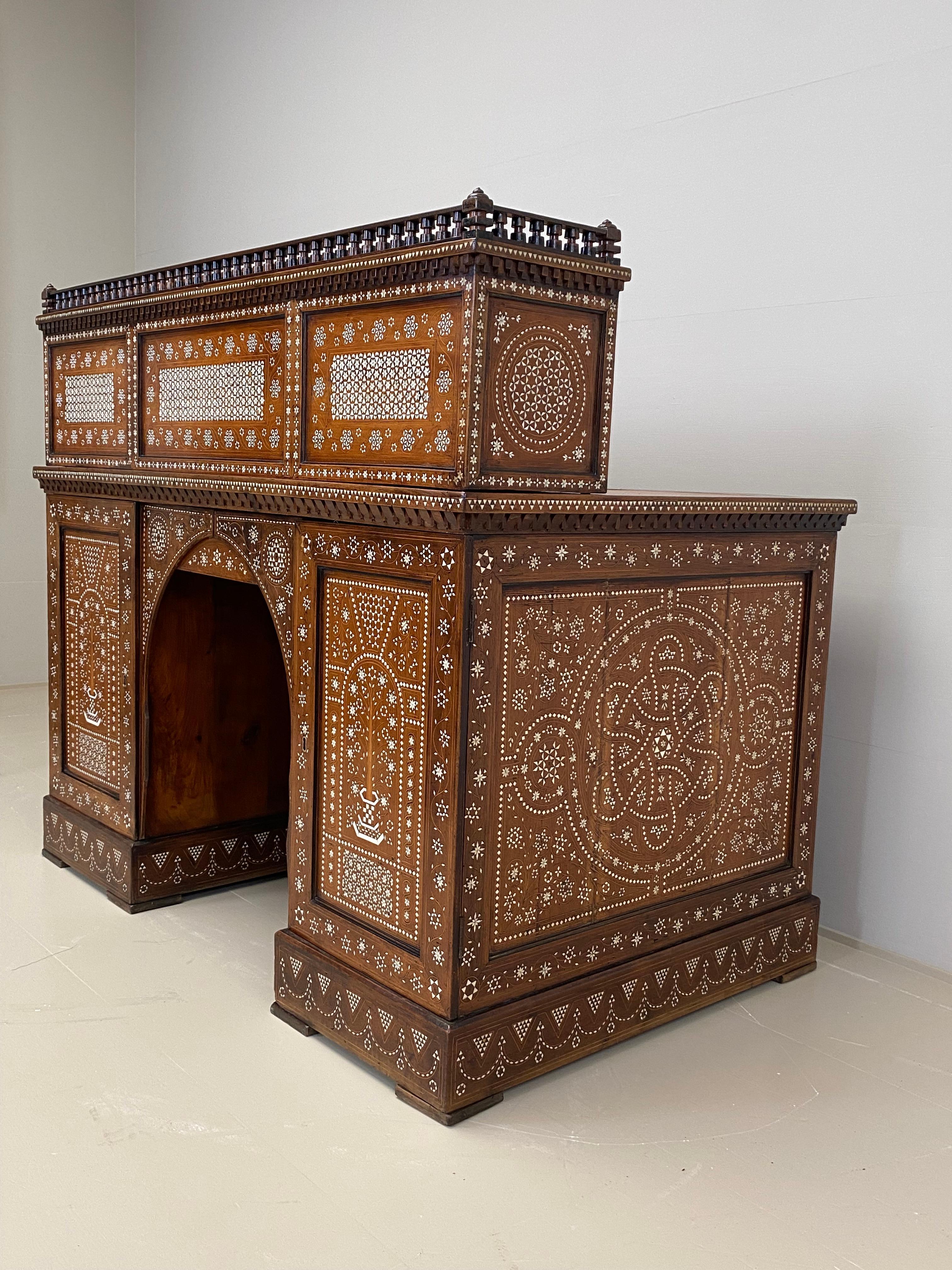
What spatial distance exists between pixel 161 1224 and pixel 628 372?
125 inches

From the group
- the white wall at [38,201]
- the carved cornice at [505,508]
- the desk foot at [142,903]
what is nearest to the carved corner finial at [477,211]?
the carved cornice at [505,508]

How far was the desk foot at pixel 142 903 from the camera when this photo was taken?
12.1 feet

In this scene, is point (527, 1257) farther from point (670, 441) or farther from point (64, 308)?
point (64, 308)

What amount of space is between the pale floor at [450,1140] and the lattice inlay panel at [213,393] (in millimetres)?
1523

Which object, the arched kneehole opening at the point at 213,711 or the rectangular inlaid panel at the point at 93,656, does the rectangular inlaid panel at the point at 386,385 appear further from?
the rectangular inlaid panel at the point at 93,656

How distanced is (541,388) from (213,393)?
3.66 ft

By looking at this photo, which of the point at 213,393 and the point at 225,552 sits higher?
the point at 213,393

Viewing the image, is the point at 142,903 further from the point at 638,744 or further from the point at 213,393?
the point at 638,744

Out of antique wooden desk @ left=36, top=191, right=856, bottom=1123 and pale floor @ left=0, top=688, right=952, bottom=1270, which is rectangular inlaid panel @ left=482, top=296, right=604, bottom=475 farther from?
pale floor @ left=0, top=688, right=952, bottom=1270

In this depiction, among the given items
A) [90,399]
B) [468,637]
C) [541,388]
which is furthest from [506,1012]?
[90,399]

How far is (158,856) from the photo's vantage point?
3.71 meters

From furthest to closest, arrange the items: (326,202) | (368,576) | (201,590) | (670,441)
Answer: (326,202)
(670,441)
(201,590)
(368,576)

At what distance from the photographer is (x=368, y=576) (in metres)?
2.68

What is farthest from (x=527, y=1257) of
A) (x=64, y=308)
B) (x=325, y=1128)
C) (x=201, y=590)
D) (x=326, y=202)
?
(x=326, y=202)
